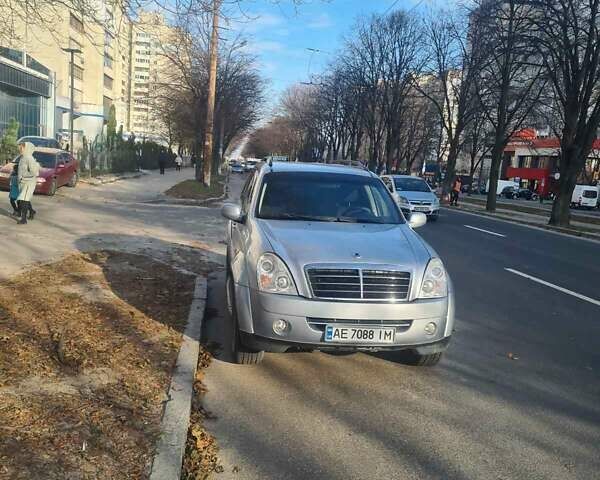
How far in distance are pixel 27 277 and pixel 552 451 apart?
599cm

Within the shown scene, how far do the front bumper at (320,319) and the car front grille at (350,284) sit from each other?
2.8 inches

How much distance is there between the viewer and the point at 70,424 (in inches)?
136

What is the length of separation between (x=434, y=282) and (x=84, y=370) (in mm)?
2825

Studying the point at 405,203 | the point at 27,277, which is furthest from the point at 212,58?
the point at 27,277

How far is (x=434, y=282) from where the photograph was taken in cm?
468

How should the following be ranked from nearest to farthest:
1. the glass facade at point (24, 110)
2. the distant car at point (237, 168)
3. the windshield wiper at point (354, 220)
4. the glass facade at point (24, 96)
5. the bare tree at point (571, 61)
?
1. the windshield wiper at point (354, 220)
2. the bare tree at point (571, 61)
3. the glass facade at point (24, 96)
4. the glass facade at point (24, 110)
5. the distant car at point (237, 168)

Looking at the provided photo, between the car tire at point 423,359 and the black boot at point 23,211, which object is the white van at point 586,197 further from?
the car tire at point 423,359

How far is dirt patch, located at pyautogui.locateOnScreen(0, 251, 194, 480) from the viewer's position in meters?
3.14

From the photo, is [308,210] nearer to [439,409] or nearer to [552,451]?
[439,409]

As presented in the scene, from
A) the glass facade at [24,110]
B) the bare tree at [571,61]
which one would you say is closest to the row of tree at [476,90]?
the bare tree at [571,61]

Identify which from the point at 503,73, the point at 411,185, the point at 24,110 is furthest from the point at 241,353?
the point at 24,110

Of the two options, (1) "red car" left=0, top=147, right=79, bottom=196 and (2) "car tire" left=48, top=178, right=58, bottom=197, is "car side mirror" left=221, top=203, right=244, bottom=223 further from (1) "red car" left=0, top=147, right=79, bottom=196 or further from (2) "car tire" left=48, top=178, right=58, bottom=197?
(2) "car tire" left=48, top=178, right=58, bottom=197

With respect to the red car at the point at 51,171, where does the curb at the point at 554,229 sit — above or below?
below

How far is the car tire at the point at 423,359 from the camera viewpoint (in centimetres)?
499
